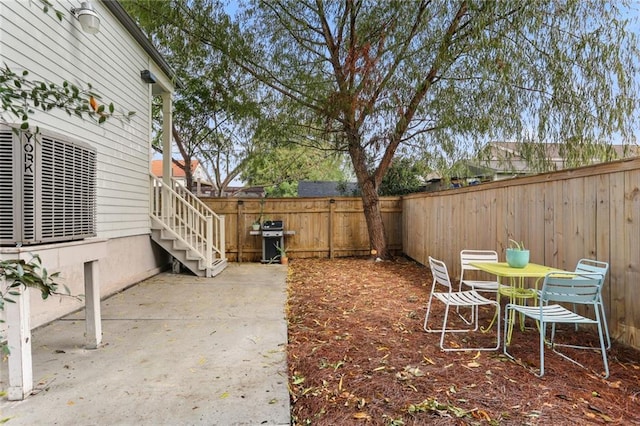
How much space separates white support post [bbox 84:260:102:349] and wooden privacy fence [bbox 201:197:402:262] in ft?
17.2

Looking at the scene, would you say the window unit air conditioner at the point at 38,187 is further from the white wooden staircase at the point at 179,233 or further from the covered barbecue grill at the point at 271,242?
the covered barbecue grill at the point at 271,242

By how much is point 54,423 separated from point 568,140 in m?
6.35

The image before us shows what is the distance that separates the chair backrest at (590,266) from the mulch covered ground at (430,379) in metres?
0.63

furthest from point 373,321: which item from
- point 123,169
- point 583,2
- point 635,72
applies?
point 583,2

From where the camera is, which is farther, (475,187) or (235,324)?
(475,187)

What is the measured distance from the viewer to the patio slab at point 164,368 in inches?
78.5

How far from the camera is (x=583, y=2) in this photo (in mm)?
4812

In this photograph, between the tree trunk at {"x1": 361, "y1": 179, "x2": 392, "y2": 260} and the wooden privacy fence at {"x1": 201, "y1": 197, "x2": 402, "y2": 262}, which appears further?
the wooden privacy fence at {"x1": 201, "y1": 197, "x2": 402, "y2": 262}

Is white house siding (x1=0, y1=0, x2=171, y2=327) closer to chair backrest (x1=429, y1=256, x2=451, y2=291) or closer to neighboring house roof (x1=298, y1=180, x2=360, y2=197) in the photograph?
chair backrest (x1=429, y1=256, x2=451, y2=291)

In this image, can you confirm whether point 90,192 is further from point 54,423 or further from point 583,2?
point 583,2

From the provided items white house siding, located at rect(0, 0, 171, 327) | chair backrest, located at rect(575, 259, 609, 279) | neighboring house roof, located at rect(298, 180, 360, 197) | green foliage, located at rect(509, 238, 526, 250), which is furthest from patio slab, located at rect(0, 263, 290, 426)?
neighboring house roof, located at rect(298, 180, 360, 197)

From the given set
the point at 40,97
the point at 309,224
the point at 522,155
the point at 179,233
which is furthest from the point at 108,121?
the point at 522,155

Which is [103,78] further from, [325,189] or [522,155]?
[325,189]

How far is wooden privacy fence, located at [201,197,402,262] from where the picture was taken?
27.0 feet
